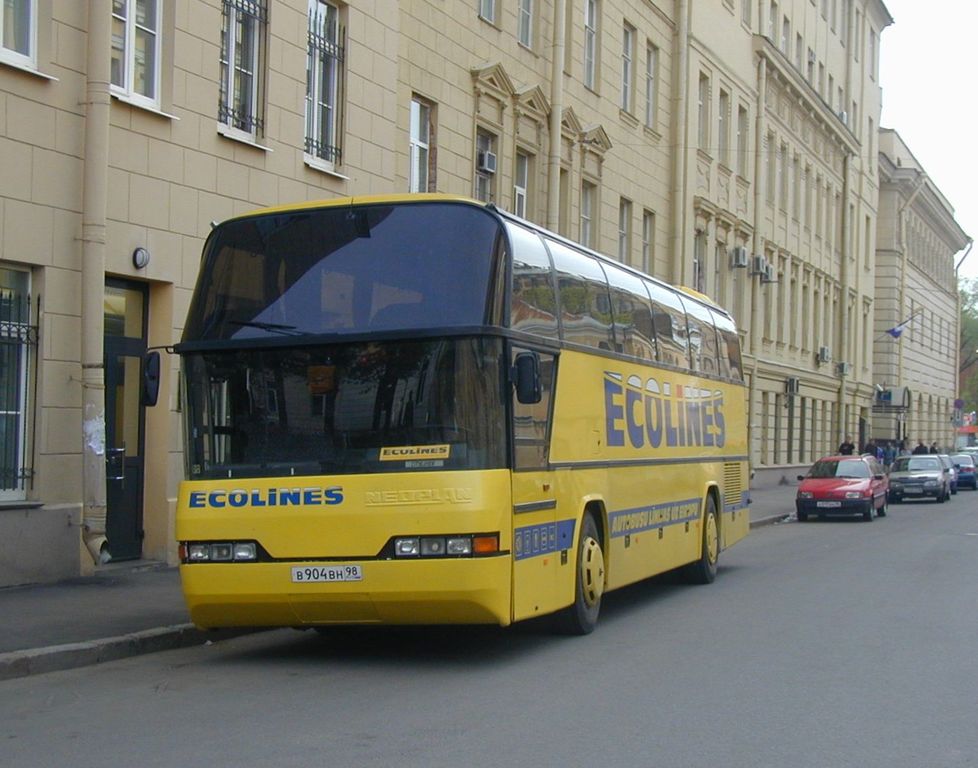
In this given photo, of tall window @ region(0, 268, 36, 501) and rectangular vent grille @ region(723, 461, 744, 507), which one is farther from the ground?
tall window @ region(0, 268, 36, 501)

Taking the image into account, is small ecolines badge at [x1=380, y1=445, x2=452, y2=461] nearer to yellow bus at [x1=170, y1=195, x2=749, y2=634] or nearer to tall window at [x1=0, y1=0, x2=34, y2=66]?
yellow bus at [x1=170, y1=195, x2=749, y2=634]

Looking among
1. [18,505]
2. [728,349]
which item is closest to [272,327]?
[18,505]

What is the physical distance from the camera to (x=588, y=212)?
29.0 meters

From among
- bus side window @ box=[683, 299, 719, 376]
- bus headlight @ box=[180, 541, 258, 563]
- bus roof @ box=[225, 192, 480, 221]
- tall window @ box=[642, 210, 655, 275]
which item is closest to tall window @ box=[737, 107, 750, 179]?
tall window @ box=[642, 210, 655, 275]

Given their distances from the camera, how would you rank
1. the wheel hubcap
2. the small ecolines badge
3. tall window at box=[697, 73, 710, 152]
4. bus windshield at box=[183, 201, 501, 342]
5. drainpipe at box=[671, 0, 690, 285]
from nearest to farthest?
the small ecolines badge
bus windshield at box=[183, 201, 501, 342]
the wheel hubcap
drainpipe at box=[671, 0, 690, 285]
tall window at box=[697, 73, 710, 152]

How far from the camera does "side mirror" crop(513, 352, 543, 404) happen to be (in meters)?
9.93

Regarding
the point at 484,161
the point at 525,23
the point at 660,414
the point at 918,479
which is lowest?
the point at 918,479

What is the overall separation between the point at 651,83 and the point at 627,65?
6.76 feet

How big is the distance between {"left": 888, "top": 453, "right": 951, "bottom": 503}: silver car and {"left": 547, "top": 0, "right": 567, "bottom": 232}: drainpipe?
21017 millimetres

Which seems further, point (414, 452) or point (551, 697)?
point (414, 452)

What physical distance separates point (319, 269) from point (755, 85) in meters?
34.2

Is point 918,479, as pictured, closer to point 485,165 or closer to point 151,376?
point 485,165

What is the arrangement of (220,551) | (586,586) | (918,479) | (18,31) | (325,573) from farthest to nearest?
(918,479), (18,31), (586,586), (220,551), (325,573)

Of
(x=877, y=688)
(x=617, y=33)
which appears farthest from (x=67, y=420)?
(x=617, y=33)
